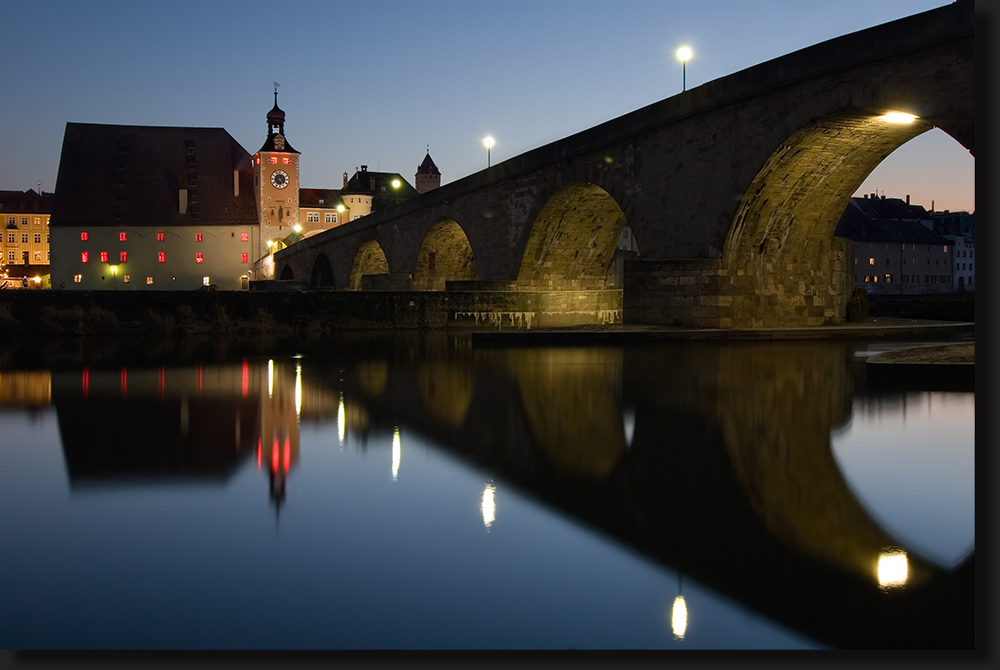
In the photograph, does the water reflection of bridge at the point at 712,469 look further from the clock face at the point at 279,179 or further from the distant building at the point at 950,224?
the distant building at the point at 950,224

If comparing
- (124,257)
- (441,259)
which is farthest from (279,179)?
(441,259)

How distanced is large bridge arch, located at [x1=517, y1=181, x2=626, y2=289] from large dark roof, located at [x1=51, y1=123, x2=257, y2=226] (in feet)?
188

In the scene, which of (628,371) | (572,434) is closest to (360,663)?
(572,434)

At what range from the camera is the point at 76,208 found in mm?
77125

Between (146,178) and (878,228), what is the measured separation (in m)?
65.0

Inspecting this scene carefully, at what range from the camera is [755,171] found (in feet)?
56.5

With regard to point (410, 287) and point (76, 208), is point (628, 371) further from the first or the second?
point (76, 208)

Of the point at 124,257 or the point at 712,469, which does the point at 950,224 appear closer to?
the point at 124,257

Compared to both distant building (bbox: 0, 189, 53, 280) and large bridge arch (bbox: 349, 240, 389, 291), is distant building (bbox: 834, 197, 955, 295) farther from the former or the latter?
distant building (bbox: 0, 189, 53, 280)

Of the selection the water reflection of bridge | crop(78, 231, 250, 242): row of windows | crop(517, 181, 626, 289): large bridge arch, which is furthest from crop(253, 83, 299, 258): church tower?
the water reflection of bridge

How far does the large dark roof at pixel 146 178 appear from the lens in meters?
77.6

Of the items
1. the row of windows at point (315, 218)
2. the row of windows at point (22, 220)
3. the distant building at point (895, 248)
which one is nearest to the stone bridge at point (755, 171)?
the distant building at point (895, 248)

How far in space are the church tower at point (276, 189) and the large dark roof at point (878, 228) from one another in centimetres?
4974

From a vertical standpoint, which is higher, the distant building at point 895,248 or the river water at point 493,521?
the distant building at point 895,248
